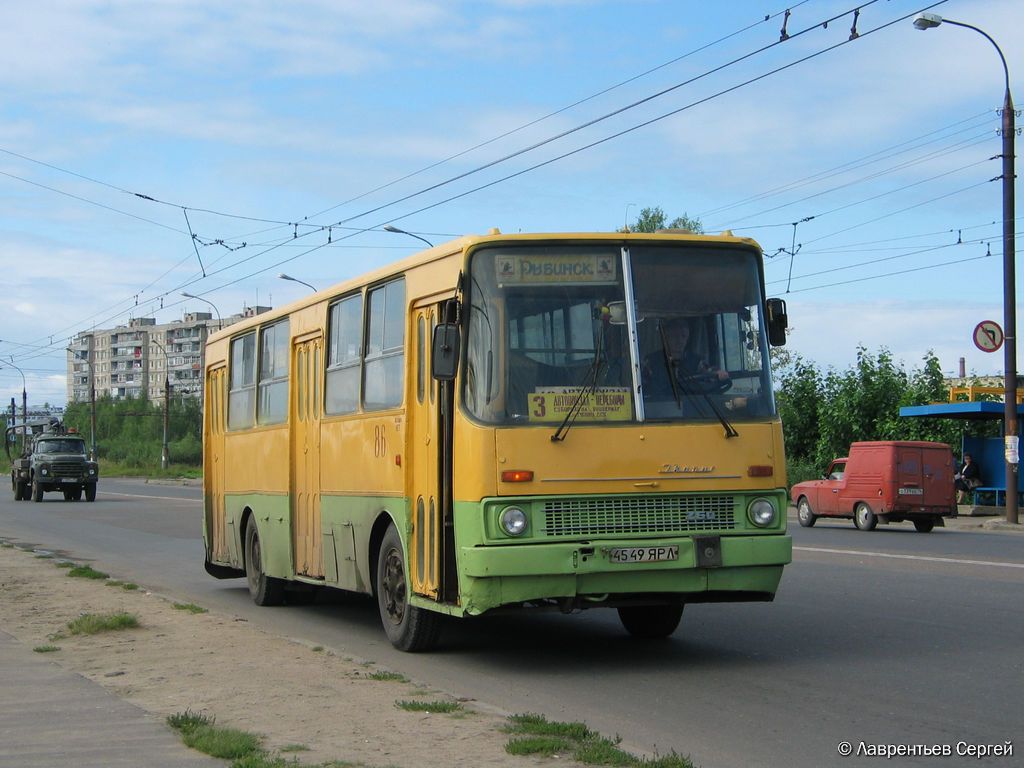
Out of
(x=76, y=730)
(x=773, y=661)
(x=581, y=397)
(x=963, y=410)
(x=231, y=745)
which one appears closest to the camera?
(x=231, y=745)

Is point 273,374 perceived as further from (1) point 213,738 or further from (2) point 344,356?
(1) point 213,738

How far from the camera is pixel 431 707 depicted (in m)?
7.80

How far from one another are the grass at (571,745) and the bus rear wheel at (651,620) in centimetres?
387

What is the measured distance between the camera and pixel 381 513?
36.6 feet

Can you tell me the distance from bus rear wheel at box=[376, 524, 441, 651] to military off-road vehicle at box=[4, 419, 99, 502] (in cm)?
4014

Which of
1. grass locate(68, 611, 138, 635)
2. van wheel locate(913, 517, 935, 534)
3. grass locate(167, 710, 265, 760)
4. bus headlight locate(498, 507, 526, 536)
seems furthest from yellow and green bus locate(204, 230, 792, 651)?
van wheel locate(913, 517, 935, 534)

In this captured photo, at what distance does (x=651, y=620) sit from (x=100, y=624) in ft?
14.9

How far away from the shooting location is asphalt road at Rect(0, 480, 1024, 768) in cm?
749

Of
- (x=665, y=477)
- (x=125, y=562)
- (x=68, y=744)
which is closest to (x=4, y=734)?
(x=68, y=744)

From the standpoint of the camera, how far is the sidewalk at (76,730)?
259 inches

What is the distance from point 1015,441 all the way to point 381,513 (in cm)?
2191

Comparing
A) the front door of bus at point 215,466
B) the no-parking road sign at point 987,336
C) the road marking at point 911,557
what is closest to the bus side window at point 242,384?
the front door of bus at point 215,466

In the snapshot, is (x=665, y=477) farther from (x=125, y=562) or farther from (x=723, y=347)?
(x=125, y=562)

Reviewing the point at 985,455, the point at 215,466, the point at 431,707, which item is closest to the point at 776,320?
the point at 431,707
